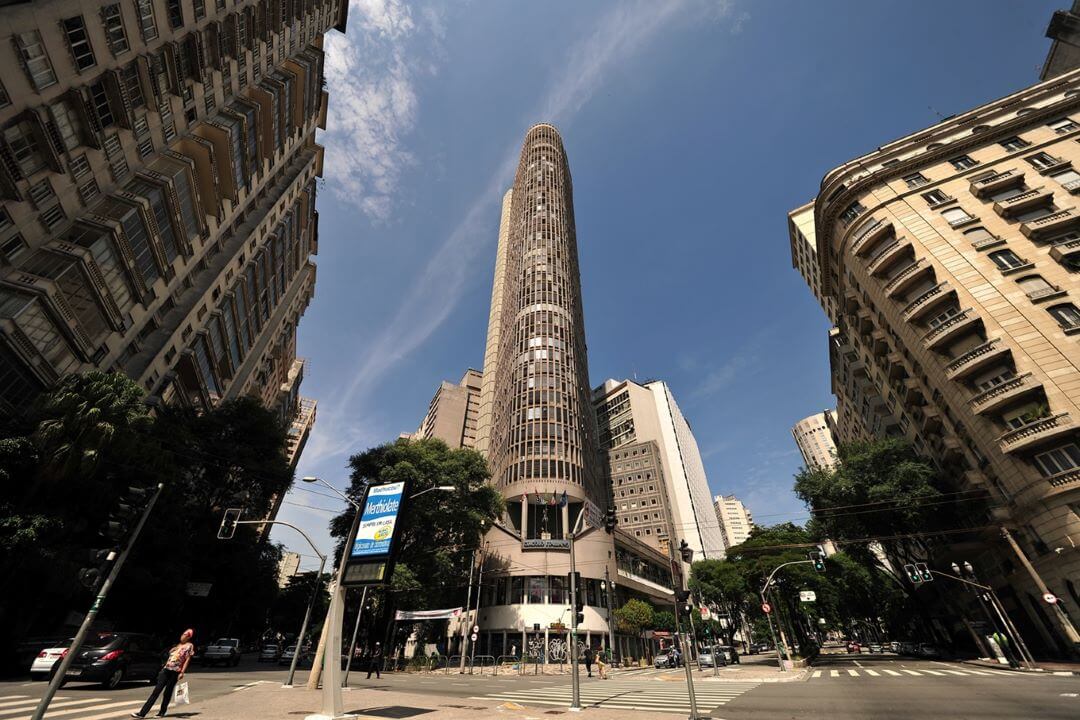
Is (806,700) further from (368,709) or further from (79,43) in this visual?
(79,43)

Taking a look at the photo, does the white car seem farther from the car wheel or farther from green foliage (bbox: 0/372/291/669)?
green foliage (bbox: 0/372/291/669)

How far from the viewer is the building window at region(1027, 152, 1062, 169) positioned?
1406 inches

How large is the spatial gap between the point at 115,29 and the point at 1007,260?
58206 mm

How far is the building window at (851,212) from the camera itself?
41850 millimetres

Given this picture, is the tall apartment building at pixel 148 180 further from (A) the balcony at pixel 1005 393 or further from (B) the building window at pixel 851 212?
(A) the balcony at pixel 1005 393

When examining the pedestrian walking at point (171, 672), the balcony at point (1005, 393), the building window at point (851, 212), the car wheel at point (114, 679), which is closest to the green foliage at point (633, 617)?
the balcony at point (1005, 393)

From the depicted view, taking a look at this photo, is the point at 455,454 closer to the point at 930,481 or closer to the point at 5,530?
the point at 5,530

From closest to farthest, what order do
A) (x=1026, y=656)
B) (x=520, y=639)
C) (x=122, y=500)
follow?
(x=122, y=500), (x=1026, y=656), (x=520, y=639)

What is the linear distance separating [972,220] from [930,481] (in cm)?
2091

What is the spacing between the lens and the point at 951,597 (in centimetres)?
4250

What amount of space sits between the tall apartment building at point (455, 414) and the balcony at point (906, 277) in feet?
254

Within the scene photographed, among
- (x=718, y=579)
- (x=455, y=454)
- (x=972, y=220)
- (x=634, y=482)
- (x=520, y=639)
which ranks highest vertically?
(x=634, y=482)

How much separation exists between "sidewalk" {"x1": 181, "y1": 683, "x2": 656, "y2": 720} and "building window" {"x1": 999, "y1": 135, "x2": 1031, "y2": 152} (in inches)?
2083

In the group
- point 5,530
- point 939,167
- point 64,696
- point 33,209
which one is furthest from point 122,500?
point 939,167
